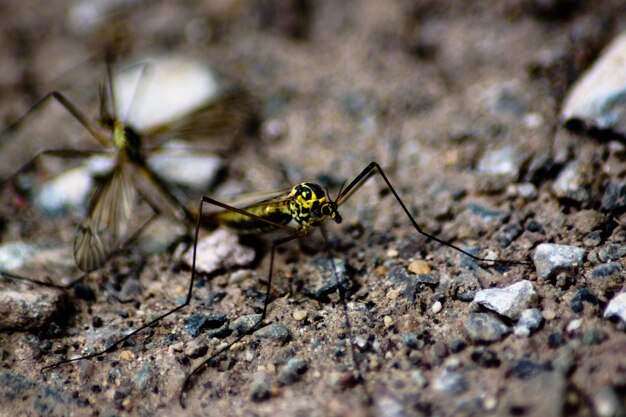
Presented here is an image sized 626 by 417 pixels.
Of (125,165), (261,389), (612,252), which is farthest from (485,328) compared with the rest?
(125,165)

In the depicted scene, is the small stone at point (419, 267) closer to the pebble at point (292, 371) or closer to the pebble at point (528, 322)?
the pebble at point (528, 322)

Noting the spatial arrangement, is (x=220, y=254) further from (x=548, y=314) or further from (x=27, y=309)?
(x=548, y=314)

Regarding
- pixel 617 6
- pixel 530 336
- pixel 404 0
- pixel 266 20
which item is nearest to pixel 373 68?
pixel 404 0

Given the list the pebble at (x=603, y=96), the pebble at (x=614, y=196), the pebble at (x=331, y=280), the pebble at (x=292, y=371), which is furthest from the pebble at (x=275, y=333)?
the pebble at (x=603, y=96)

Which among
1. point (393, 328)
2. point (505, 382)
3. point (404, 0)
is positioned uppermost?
point (404, 0)

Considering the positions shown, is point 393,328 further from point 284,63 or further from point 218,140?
point 284,63

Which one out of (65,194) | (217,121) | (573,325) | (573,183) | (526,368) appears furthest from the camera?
(217,121)

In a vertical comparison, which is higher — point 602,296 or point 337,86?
point 337,86
